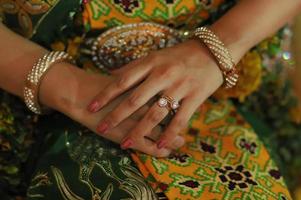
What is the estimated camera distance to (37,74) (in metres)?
0.82

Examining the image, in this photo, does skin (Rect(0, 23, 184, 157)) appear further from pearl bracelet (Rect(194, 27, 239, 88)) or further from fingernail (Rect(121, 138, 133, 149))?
pearl bracelet (Rect(194, 27, 239, 88))

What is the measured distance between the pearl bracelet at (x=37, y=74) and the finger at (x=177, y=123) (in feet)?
0.66

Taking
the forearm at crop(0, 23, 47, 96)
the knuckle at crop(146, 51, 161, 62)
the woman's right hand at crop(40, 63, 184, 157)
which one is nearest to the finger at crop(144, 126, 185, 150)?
the woman's right hand at crop(40, 63, 184, 157)

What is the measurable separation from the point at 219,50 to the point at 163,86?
0.11 metres

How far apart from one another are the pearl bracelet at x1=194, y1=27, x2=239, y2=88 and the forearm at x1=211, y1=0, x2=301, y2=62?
20 mm

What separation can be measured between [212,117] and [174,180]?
0.20 m

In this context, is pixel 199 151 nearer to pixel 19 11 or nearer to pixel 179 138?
pixel 179 138

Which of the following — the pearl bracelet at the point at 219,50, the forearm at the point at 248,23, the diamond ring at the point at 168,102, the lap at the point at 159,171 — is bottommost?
the lap at the point at 159,171

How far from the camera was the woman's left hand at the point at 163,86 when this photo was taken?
31.4 inches

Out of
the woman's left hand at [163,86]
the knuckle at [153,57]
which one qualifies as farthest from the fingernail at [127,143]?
the knuckle at [153,57]

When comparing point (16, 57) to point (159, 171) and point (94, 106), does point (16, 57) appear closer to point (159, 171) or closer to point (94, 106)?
point (94, 106)

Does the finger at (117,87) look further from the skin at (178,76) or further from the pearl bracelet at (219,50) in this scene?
the pearl bracelet at (219,50)

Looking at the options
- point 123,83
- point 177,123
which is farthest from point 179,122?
point 123,83

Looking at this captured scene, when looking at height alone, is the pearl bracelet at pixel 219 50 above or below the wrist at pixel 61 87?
above
